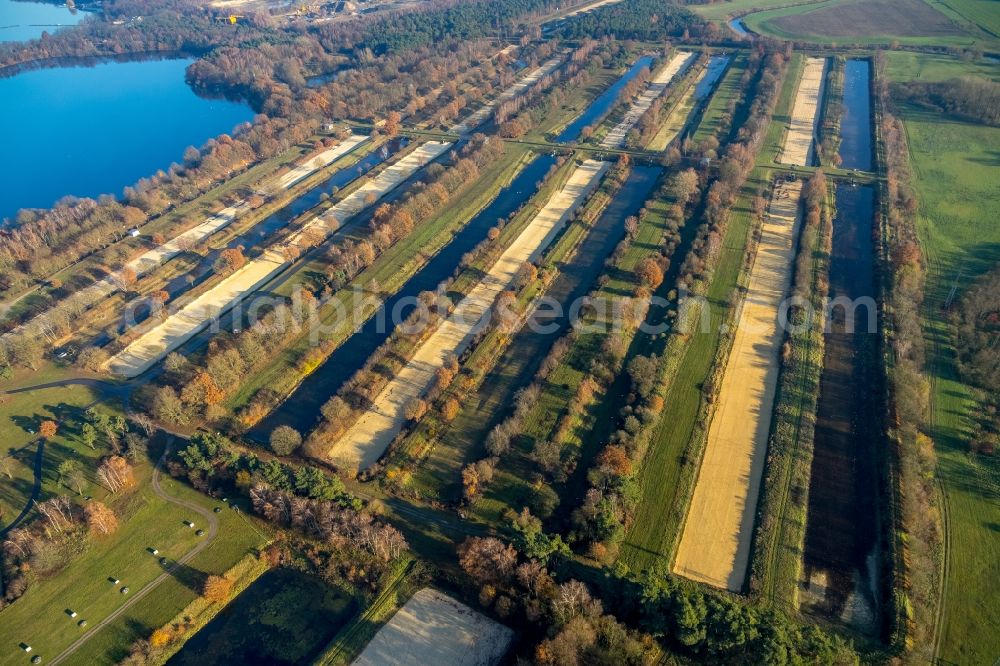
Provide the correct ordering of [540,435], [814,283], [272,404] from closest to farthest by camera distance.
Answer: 1. [540,435]
2. [272,404]
3. [814,283]

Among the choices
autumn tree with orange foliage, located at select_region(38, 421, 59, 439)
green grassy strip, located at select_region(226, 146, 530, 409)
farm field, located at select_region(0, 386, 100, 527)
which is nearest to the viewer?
farm field, located at select_region(0, 386, 100, 527)

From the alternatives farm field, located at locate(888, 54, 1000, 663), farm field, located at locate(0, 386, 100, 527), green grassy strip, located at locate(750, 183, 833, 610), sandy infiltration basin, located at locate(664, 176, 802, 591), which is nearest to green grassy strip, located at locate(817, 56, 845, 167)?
farm field, located at locate(888, 54, 1000, 663)

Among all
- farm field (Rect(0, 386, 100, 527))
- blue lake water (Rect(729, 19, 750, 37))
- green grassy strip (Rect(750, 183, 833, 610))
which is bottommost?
farm field (Rect(0, 386, 100, 527))

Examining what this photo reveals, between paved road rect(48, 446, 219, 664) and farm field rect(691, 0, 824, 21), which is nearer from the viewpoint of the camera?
paved road rect(48, 446, 219, 664)

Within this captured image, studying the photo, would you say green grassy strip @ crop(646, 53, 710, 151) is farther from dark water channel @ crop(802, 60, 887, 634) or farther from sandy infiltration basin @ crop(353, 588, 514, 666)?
sandy infiltration basin @ crop(353, 588, 514, 666)

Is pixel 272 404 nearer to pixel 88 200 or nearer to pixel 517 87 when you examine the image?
pixel 88 200

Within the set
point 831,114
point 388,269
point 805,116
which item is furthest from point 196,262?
point 831,114

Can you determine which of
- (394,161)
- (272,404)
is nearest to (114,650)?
(272,404)
